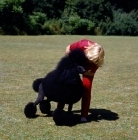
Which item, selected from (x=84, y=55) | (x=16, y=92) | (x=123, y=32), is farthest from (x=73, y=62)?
(x=123, y=32)

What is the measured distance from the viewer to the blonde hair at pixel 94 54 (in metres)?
7.42

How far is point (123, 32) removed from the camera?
49.2m

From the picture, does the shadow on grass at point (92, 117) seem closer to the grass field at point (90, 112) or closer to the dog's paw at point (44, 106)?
the grass field at point (90, 112)

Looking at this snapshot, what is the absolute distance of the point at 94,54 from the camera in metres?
7.43

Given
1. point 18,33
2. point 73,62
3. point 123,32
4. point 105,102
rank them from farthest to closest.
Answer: point 123,32 → point 18,33 → point 105,102 → point 73,62

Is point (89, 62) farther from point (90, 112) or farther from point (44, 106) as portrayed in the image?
point (90, 112)

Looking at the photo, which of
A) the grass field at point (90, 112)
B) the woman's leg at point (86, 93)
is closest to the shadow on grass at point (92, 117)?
the grass field at point (90, 112)

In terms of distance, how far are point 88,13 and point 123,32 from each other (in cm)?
443

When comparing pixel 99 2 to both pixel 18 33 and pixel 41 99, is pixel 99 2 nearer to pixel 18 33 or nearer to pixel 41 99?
pixel 18 33

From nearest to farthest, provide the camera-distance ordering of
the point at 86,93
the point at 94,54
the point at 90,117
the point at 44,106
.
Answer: the point at 94,54 < the point at 86,93 < the point at 44,106 < the point at 90,117

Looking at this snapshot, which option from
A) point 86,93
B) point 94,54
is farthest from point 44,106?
point 94,54

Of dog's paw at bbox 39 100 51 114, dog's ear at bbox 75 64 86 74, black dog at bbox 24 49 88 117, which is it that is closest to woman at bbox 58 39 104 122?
black dog at bbox 24 49 88 117

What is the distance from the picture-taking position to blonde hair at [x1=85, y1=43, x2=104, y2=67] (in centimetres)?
742

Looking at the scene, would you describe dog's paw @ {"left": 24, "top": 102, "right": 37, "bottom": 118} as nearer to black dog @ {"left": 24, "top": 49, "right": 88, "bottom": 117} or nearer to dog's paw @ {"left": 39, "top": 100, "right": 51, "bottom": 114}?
dog's paw @ {"left": 39, "top": 100, "right": 51, "bottom": 114}
